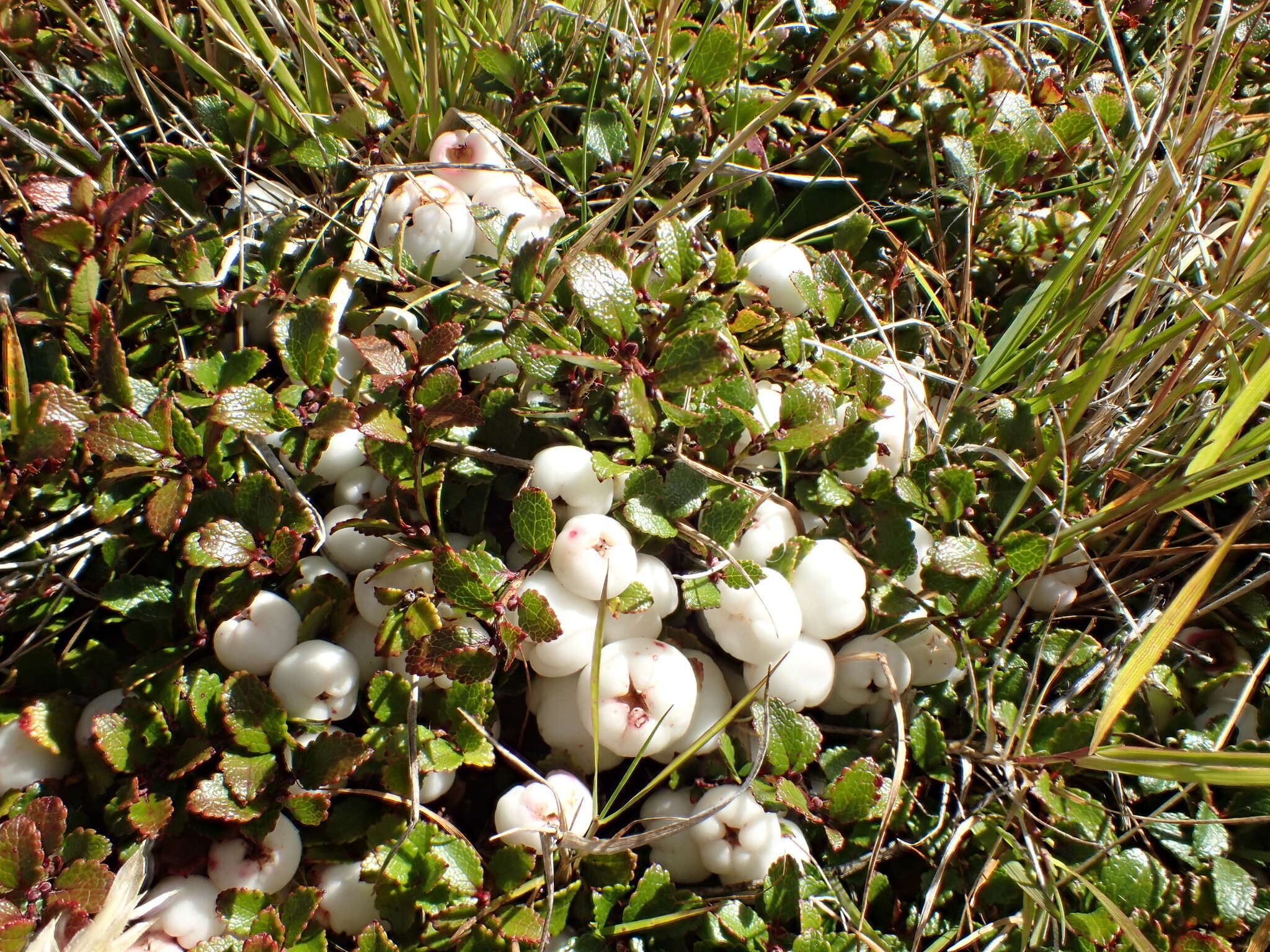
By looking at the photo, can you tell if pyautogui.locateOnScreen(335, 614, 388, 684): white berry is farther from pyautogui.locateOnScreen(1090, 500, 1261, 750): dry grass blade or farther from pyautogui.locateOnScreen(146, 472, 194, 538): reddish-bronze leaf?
pyautogui.locateOnScreen(1090, 500, 1261, 750): dry grass blade

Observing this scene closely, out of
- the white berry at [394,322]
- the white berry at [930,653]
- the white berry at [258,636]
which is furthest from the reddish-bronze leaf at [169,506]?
the white berry at [930,653]

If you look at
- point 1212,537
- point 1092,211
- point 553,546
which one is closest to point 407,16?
point 553,546

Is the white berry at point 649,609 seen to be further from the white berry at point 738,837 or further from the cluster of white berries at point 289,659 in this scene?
the cluster of white berries at point 289,659

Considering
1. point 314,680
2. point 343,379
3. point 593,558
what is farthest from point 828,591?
point 343,379

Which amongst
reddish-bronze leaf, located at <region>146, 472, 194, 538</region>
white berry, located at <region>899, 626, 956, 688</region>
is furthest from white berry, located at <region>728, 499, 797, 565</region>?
reddish-bronze leaf, located at <region>146, 472, 194, 538</region>

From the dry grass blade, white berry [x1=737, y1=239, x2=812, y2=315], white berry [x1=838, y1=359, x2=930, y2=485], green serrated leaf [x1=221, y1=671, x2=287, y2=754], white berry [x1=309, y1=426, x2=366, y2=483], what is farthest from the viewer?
white berry [x1=737, y1=239, x2=812, y2=315]

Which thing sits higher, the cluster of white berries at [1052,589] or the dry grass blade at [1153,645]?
the dry grass blade at [1153,645]
